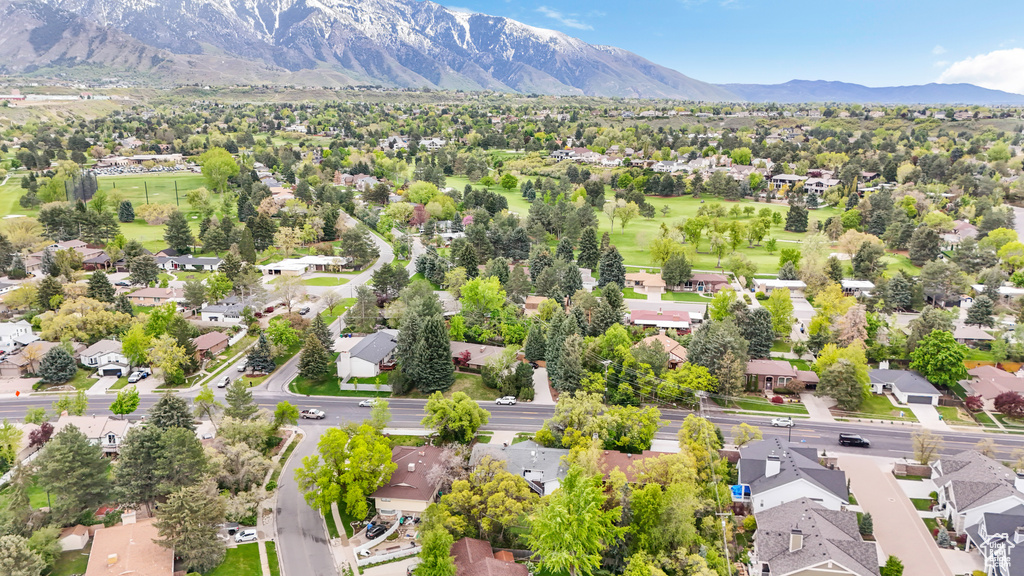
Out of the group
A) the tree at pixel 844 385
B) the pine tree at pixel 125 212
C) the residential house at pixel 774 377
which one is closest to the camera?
the tree at pixel 844 385

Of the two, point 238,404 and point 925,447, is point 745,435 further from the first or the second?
point 238,404

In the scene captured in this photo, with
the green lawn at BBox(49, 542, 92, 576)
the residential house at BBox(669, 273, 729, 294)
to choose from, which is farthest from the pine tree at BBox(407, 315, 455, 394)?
the residential house at BBox(669, 273, 729, 294)

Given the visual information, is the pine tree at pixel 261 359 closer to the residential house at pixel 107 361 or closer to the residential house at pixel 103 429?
the residential house at pixel 107 361

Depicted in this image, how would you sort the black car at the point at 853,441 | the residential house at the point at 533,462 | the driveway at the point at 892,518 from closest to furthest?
the driveway at the point at 892,518, the residential house at the point at 533,462, the black car at the point at 853,441

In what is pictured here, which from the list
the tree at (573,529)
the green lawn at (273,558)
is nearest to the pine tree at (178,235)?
the green lawn at (273,558)

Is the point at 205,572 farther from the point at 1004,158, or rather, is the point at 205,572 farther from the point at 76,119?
the point at 76,119

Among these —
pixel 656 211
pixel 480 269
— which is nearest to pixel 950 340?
pixel 480 269
